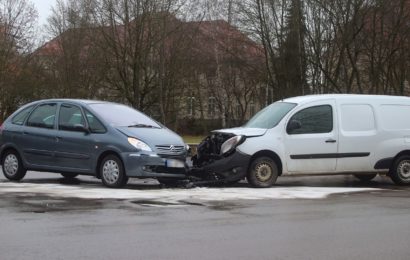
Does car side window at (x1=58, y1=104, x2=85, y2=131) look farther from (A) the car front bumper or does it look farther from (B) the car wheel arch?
(A) the car front bumper

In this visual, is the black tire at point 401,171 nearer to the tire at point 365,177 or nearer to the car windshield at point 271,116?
the tire at point 365,177

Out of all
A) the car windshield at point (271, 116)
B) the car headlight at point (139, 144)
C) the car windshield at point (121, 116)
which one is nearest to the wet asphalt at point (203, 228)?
the car headlight at point (139, 144)

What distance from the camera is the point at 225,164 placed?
12070 mm

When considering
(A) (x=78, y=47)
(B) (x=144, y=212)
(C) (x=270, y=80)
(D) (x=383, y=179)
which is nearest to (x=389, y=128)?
(D) (x=383, y=179)

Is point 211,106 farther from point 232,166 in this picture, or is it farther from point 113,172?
point 113,172

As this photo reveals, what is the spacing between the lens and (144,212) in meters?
8.67

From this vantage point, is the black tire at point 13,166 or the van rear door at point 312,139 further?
the black tire at point 13,166

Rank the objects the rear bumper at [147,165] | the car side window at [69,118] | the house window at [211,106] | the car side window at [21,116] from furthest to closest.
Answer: the house window at [211,106] → the car side window at [21,116] → the car side window at [69,118] → the rear bumper at [147,165]

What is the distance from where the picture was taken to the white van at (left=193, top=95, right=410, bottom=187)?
481 inches

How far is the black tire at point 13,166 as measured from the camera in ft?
41.5

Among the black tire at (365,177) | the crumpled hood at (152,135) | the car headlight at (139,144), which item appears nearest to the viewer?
the car headlight at (139,144)

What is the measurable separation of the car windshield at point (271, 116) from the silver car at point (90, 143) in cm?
180

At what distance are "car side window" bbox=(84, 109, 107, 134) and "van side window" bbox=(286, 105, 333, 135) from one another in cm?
363

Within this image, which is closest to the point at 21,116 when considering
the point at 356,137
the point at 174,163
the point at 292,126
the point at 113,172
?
the point at 113,172
